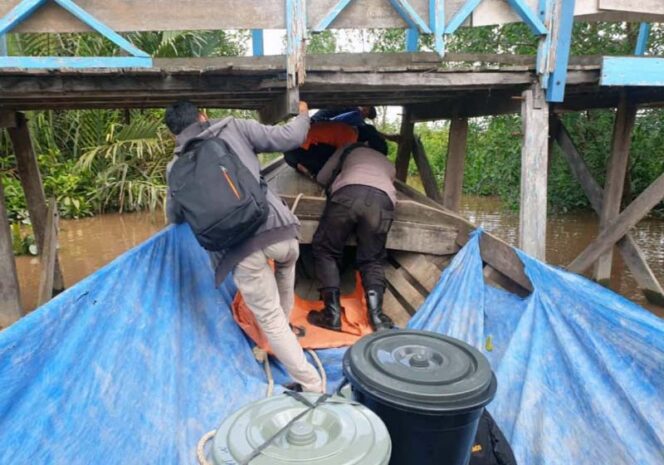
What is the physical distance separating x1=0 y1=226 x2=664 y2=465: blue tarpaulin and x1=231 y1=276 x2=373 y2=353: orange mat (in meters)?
0.19

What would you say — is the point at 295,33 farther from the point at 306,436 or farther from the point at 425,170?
the point at 425,170

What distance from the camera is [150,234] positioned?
345 inches

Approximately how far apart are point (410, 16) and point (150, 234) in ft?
23.2

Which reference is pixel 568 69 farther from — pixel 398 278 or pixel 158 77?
pixel 158 77

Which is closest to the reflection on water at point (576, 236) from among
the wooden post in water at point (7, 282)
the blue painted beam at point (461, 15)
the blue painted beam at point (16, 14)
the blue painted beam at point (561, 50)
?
the blue painted beam at point (561, 50)

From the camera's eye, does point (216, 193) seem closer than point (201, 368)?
Yes

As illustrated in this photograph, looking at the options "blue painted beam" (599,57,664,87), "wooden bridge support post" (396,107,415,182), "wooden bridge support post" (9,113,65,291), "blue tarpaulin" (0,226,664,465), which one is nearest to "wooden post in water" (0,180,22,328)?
"wooden bridge support post" (9,113,65,291)

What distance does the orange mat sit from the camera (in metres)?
3.09

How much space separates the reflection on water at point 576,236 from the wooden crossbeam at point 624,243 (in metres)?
0.24

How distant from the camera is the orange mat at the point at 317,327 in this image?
3.09 metres

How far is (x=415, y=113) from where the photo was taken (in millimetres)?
5613

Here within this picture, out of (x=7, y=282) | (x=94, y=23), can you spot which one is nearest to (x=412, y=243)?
(x=94, y=23)

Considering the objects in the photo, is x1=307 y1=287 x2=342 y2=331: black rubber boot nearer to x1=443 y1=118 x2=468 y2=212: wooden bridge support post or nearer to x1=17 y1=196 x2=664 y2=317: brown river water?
x1=443 y1=118 x2=468 y2=212: wooden bridge support post

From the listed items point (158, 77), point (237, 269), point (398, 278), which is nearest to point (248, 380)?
point (237, 269)
